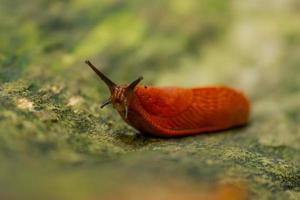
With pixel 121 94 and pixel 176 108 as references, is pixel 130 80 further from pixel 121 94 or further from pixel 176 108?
pixel 121 94

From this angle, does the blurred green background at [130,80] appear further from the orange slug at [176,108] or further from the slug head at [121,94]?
the slug head at [121,94]

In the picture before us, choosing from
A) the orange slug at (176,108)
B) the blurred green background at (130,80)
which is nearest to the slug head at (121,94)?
the orange slug at (176,108)

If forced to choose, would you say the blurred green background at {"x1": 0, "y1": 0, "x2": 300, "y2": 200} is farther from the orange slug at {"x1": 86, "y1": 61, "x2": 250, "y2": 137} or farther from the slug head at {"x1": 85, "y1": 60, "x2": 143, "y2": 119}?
the slug head at {"x1": 85, "y1": 60, "x2": 143, "y2": 119}

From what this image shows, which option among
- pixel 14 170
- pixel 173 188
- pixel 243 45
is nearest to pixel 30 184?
pixel 14 170

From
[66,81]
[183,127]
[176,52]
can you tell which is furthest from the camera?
[176,52]

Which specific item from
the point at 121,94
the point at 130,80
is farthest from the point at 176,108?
the point at 130,80

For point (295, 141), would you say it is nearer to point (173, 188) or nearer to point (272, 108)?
point (272, 108)

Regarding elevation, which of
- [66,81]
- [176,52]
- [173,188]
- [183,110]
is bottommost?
[173,188]
